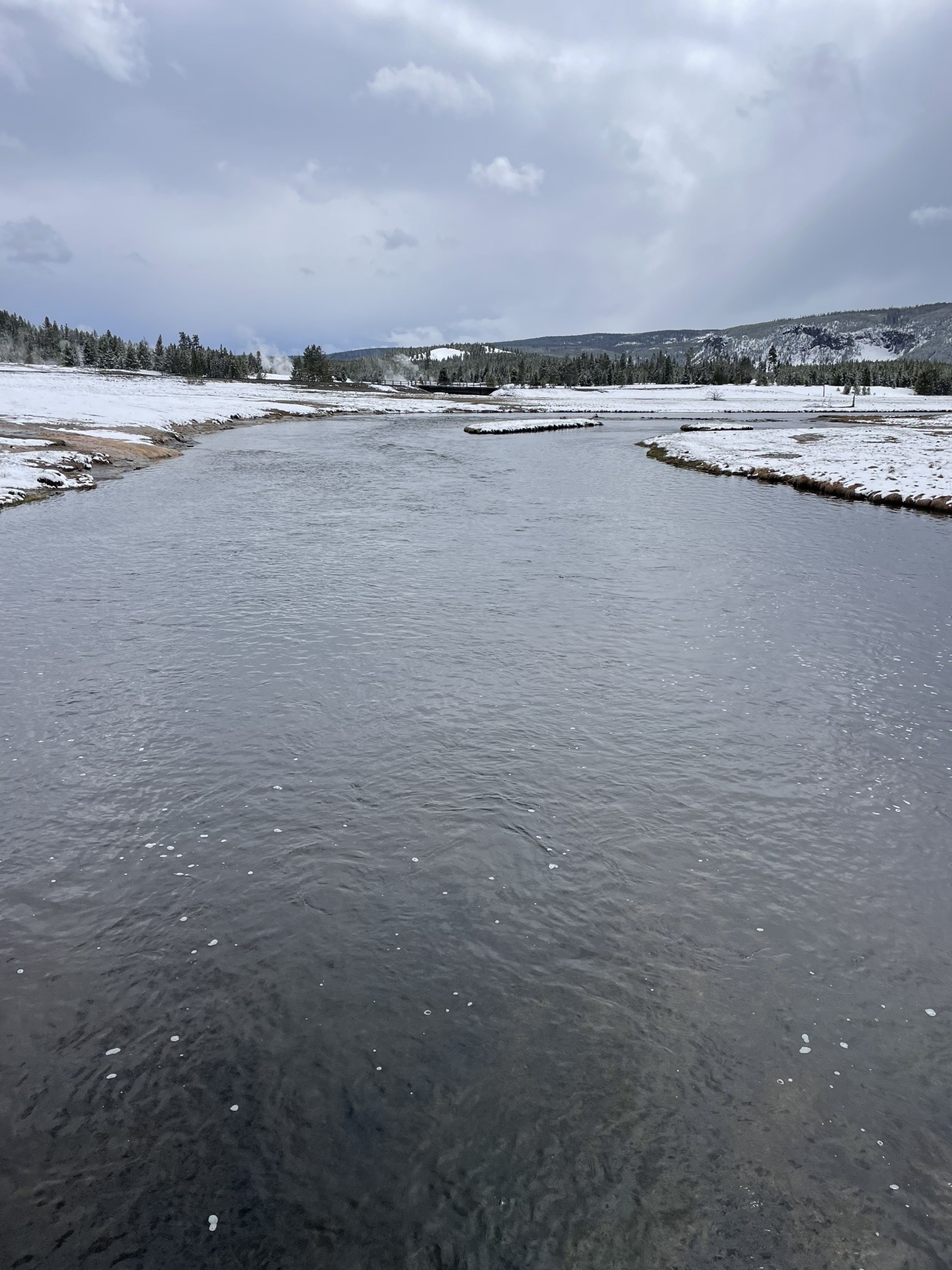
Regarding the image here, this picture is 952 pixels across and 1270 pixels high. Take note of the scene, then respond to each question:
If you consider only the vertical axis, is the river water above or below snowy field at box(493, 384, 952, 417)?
below

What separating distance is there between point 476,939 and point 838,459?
4815cm

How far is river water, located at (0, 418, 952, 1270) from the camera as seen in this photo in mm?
5395

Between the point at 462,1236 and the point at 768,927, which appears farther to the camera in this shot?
the point at 768,927

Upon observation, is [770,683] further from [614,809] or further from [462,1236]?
[462,1236]

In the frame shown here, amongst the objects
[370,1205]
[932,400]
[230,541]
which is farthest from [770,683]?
[932,400]

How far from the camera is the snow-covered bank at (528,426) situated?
80688 millimetres

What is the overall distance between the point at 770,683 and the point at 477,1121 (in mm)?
10723

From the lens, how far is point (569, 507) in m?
33.9

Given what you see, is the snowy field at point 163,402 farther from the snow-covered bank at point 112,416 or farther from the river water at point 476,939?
the river water at point 476,939

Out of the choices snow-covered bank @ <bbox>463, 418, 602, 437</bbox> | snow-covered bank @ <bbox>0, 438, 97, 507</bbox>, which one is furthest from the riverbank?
snow-covered bank @ <bbox>463, 418, 602, 437</bbox>

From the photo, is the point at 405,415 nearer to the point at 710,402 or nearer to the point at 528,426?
the point at 528,426

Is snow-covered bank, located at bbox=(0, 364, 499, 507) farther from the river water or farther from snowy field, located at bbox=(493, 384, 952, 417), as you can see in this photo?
the river water

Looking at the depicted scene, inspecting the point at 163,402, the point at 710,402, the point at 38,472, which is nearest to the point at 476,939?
the point at 38,472

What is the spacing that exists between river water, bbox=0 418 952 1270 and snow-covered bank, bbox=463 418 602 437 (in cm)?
6580
